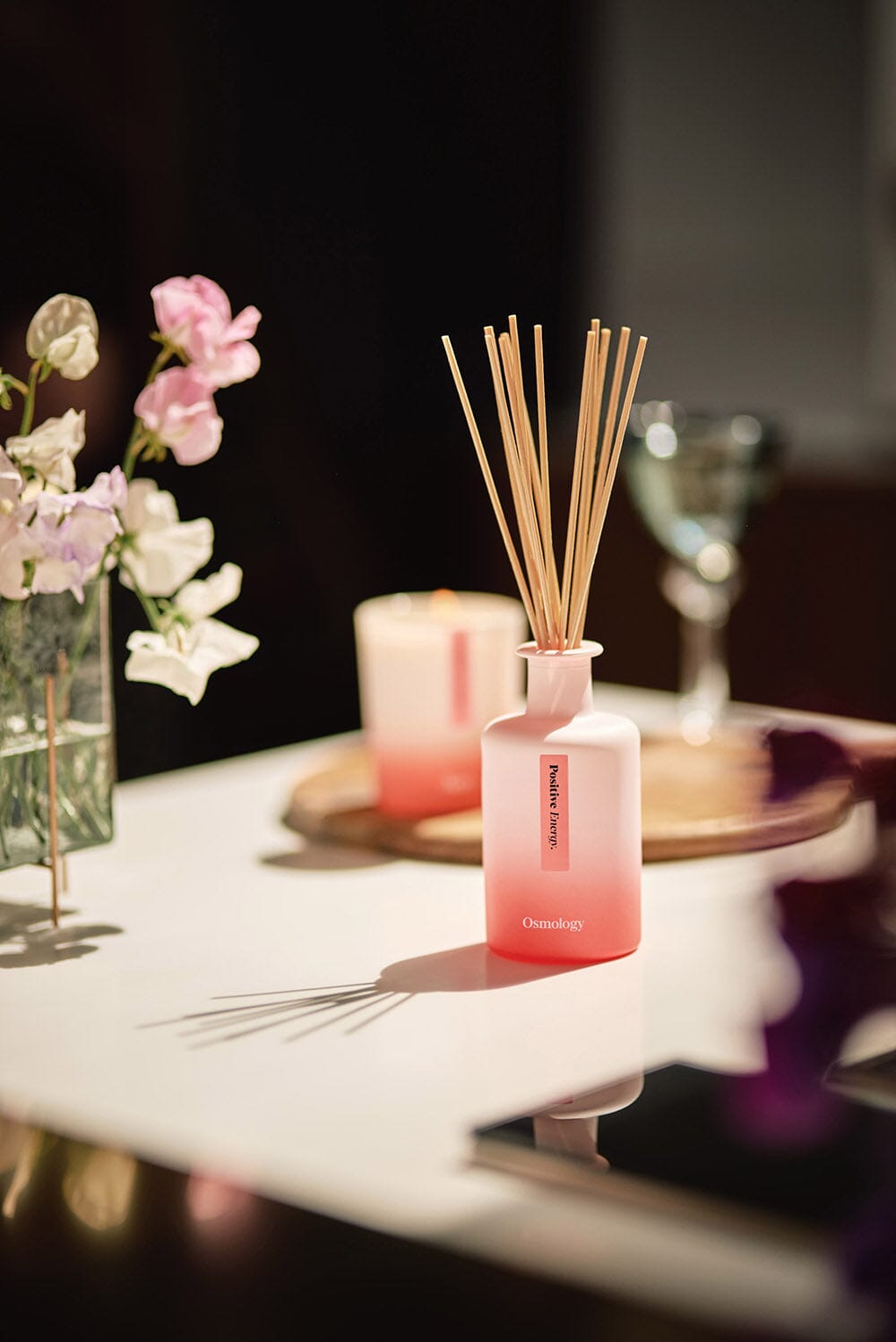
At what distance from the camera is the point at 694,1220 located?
57 centimetres

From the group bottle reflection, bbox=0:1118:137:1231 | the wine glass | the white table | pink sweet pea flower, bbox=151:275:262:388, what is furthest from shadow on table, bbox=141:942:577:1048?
the wine glass

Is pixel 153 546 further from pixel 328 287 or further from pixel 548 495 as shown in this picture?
pixel 328 287

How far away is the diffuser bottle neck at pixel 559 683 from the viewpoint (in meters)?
0.85

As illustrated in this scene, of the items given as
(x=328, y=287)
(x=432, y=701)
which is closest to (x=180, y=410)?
(x=432, y=701)

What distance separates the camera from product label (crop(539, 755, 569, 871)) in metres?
0.84

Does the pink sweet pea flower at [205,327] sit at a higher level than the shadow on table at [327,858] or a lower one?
higher

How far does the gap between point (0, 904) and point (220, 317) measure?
0.36 metres

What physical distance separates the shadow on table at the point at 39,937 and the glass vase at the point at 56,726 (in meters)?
0.03

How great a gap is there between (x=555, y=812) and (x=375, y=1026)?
140mm

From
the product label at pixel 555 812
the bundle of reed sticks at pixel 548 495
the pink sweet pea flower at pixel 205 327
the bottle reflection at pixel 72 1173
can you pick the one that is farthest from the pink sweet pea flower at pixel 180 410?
the bottle reflection at pixel 72 1173

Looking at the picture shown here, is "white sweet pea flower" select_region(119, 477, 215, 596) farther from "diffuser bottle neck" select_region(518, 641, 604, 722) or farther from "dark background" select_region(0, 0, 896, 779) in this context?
"dark background" select_region(0, 0, 896, 779)

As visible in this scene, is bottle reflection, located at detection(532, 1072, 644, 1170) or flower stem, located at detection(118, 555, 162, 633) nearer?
bottle reflection, located at detection(532, 1072, 644, 1170)

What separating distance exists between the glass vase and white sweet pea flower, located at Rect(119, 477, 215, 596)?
0.03 m

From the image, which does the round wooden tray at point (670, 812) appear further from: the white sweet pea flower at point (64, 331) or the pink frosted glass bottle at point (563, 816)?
the white sweet pea flower at point (64, 331)
